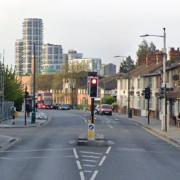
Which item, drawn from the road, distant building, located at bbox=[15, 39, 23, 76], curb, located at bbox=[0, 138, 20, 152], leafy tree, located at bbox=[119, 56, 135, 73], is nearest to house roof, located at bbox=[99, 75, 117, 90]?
distant building, located at bbox=[15, 39, 23, 76]

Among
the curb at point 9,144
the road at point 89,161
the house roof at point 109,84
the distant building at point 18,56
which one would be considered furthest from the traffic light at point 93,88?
the house roof at point 109,84

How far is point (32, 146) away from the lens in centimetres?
3338

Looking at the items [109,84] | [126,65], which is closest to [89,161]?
[109,84]

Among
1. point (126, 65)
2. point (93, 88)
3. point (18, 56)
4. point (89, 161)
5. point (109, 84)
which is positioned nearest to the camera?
point (89, 161)

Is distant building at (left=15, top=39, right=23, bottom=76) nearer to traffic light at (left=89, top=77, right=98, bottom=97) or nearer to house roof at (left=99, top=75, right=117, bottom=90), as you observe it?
house roof at (left=99, top=75, right=117, bottom=90)

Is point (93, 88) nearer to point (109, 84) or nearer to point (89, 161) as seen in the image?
point (89, 161)

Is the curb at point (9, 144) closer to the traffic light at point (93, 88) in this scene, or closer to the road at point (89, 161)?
the road at point (89, 161)

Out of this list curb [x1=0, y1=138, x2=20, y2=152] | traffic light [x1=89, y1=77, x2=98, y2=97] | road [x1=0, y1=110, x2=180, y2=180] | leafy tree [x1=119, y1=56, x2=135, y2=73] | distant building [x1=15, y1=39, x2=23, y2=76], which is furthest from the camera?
leafy tree [x1=119, y1=56, x2=135, y2=73]

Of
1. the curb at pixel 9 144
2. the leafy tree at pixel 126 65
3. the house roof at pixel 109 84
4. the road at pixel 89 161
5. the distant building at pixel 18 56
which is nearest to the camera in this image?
the road at pixel 89 161

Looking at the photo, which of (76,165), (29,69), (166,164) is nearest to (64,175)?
(76,165)

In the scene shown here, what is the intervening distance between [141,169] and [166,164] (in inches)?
103

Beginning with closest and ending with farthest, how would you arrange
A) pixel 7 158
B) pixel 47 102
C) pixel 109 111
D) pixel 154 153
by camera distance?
pixel 7 158 → pixel 154 153 → pixel 109 111 → pixel 47 102

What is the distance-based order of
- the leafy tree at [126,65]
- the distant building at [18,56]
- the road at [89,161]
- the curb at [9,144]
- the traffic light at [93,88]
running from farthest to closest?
1. the leafy tree at [126,65]
2. the distant building at [18,56]
3. the traffic light at [93,88]
4. the curb at [9,144]
5. the road at [89,161]

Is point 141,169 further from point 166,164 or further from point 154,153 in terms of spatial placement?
point 154,153
